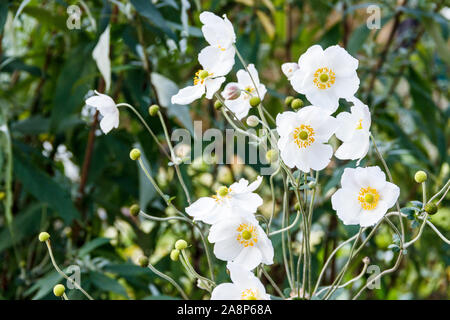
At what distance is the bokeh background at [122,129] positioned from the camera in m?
0.81

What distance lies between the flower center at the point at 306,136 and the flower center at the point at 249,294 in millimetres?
113

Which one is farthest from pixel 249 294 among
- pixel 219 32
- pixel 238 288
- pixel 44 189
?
pixel 44 189

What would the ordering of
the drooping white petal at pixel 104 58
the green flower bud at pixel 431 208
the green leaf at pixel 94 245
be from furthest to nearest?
the green leaf at pixel 94 245, the drooping white petal at pixel 104 58, the green flower bud at pixel 431 208

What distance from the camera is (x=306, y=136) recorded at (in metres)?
0.40

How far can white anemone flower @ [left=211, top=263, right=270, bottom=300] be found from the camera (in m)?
0.38

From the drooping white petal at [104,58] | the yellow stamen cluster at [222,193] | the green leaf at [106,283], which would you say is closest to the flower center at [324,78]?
the yellow stamen cluster at [222,193]

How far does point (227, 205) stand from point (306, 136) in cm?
8

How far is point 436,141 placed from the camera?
1.00 metres

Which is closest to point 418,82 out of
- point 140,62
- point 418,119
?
point 418,119

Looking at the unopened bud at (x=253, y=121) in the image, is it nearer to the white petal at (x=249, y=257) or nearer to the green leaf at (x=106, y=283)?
the white petal at (x=249, y=257)

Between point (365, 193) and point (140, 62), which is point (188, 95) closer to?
point (365, 193)

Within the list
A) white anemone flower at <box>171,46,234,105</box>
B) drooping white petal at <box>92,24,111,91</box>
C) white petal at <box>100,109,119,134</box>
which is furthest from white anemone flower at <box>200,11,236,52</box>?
drooping white petal at <box>92,24,111,91</box>

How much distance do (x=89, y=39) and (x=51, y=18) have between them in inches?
3.2

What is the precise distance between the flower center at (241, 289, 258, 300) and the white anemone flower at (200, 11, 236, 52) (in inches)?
7.8
